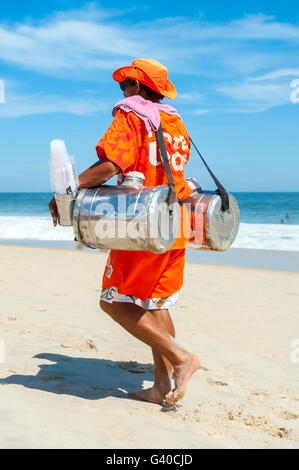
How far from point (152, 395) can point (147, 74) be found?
1733mm

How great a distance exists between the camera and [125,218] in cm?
225

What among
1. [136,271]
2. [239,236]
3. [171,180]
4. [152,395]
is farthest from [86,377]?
[239,236]

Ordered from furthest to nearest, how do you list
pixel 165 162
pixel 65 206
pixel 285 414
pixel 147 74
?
pixel 285 414
pixel 147 74
pixel 165 162
pixel 65 206

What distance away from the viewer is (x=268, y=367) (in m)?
3.77

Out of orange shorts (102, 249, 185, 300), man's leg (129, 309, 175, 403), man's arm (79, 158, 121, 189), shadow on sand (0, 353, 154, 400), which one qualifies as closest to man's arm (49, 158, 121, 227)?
man's arm (79, 158, 121, 189)

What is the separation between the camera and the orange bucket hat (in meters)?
2.59

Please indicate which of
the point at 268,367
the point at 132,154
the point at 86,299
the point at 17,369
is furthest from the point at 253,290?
the point at 132,154

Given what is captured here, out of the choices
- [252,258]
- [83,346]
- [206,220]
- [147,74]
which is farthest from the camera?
[252,258]

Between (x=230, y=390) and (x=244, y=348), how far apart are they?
1.04 meters

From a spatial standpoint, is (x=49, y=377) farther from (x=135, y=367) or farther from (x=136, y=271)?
(x=136, y=271)

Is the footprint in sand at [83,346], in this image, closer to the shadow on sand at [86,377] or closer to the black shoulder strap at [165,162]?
the shadow on sand at [86,377]

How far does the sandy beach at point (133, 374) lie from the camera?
7.88ft

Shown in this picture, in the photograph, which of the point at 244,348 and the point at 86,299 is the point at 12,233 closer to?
the point at 86,299
